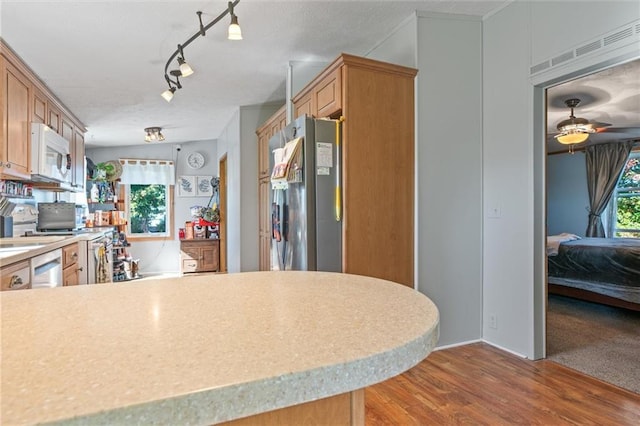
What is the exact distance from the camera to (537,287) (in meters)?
2.51

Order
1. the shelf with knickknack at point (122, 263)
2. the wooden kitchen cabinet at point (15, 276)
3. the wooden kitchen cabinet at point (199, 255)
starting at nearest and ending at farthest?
the wooden kitchen cabinet at point (15, 276) < the shelf with knickknack at point (122, 263) < the wooden kitchen cabinet at point (199, 255)

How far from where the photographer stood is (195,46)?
295 cm

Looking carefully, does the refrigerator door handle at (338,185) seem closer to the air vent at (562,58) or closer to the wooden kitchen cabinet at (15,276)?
the air vent at (562,58)

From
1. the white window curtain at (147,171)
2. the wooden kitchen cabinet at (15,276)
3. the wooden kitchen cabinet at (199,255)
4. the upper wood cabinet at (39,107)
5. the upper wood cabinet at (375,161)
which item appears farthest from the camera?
the white window curtain at (147,171)

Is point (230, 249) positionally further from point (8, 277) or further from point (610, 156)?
point (610, 156)

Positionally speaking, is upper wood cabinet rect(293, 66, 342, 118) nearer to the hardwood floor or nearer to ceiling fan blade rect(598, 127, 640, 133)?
the hardwood floor

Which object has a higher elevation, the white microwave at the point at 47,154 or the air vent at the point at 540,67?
the air vent at the point at 540,67

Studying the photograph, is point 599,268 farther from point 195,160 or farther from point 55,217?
point 195,160

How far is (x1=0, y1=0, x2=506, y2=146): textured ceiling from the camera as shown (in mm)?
2400

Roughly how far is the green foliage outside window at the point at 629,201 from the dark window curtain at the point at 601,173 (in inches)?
5.9

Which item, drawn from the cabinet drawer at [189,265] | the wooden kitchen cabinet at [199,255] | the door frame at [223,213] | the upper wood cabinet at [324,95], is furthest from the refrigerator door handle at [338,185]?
the cabinet drawer at [189,265]

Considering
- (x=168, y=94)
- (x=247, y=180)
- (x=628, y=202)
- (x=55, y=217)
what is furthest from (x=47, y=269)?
(x=628, y=202)

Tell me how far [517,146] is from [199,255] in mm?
5299

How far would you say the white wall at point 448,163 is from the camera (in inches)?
107
